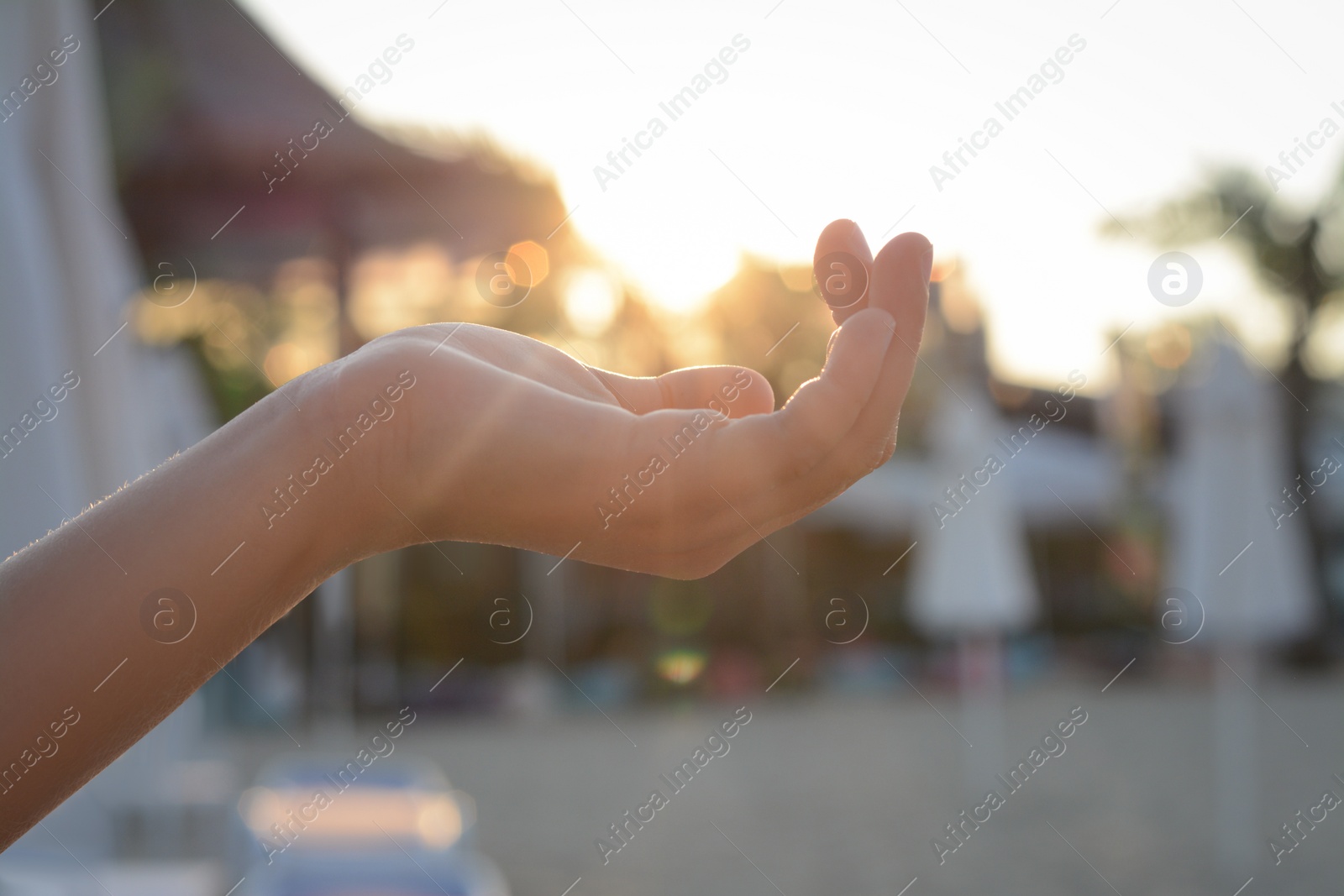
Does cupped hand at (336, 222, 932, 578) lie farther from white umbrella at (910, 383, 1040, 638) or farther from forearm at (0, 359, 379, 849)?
white umbrella at (910, 383, 1040, 638)

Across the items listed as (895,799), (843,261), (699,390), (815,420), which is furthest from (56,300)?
(895,799)

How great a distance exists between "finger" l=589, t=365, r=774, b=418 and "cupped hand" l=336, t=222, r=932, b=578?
0.56 ft

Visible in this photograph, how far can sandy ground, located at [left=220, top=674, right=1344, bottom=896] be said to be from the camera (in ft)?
18.4

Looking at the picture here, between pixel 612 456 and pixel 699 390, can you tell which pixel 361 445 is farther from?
pixel 699 390

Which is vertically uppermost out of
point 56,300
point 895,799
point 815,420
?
point 56,300

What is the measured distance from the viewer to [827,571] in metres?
16.9

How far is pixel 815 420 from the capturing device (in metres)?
0.82

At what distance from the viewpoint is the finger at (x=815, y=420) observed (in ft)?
2.66

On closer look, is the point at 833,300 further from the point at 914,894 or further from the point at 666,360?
the point at 666,360

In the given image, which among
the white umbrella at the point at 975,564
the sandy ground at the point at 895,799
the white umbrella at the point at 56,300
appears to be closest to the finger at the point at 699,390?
the white umbrella at the point at 56,300

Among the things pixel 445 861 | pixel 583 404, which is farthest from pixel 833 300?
pixel 445 861

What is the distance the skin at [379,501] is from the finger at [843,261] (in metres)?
0.08

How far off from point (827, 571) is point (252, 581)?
54.2ft

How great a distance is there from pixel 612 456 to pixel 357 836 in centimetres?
313
